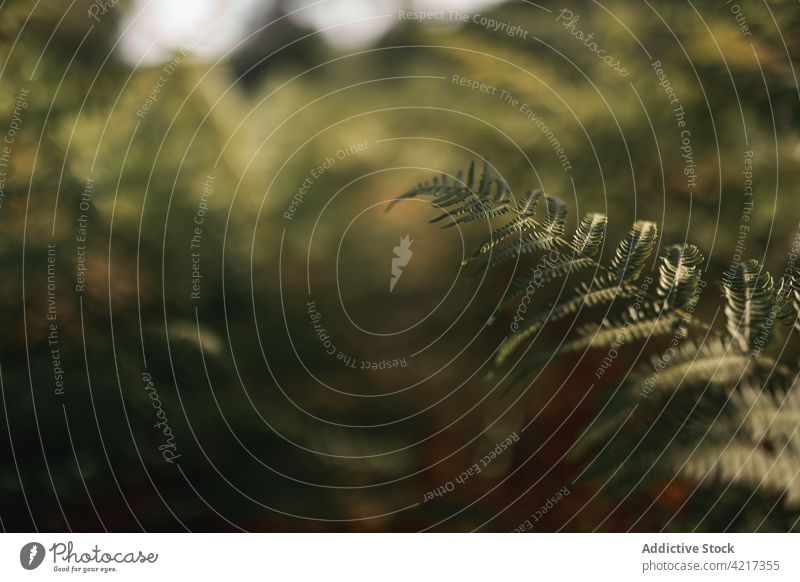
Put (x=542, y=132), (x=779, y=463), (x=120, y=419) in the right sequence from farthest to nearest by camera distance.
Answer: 1. (x=542, y=132)
2. (x=120, y=419)
3. (x=779, y=463)

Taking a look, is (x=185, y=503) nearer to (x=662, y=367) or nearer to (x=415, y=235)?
(x=415, y=235)

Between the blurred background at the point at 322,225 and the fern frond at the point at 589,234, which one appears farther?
the blurred background at the point at 322,225

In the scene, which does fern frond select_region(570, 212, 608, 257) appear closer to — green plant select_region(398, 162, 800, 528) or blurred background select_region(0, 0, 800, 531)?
green plant select_region(398, 162, 800, 528)

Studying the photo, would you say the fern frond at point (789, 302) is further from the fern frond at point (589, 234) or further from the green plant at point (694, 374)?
the fern frond at point (589, 234)

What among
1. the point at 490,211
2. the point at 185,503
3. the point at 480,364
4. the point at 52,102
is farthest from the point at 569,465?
the point at 52,102
